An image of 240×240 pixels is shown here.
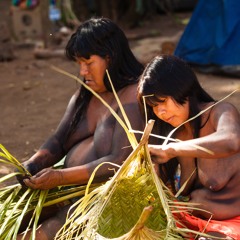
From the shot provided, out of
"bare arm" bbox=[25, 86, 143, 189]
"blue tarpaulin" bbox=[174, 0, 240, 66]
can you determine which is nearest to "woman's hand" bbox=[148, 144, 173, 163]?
"bare arm" bbox=[25, 86, 143, 189]

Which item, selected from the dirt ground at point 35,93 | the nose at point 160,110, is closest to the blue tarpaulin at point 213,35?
the dirt ground at point 35,93

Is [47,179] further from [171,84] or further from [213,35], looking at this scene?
[213,35]

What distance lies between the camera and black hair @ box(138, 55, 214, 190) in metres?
2.75

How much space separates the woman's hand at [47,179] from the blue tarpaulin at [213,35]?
4515 millimetres

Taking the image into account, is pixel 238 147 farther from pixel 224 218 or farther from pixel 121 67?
pixel 121 67

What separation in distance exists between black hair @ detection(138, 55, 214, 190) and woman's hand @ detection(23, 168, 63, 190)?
55 centimetres

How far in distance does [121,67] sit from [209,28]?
4.47m

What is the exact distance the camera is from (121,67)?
10.9 feet

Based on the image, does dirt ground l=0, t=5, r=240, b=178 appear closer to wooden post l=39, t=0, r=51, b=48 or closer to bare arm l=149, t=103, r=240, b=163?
wooden post l=39, t=0, r=51, b=48

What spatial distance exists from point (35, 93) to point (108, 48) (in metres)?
4.34

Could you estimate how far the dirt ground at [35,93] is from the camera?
5797mm

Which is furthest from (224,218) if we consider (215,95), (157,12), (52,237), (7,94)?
(157,12)

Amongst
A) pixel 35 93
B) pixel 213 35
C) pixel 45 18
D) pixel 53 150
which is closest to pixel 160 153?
pixel 53 150

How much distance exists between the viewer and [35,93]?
24.6 feet
